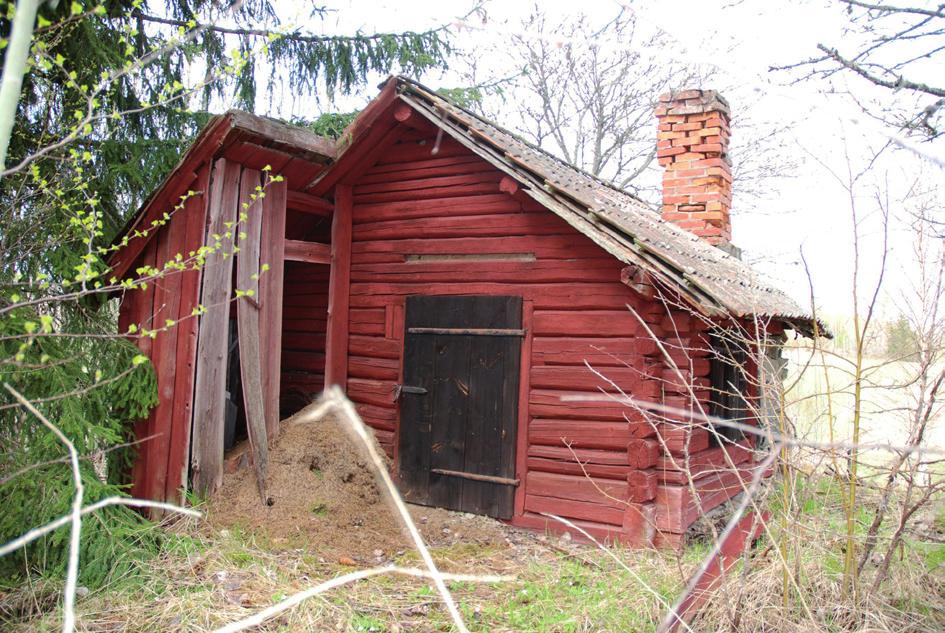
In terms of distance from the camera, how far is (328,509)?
658 cm

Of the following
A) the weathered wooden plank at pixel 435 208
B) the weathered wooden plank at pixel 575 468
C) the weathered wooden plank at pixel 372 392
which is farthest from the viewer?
the weathered wooden plank at pixel 372 392

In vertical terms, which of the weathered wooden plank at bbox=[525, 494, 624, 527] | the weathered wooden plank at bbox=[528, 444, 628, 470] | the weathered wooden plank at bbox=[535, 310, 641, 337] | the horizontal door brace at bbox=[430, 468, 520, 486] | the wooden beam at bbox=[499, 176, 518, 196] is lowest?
the weathered wooden plank at bbox=[525, 494, 624, 527]

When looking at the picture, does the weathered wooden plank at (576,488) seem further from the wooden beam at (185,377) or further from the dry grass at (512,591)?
the wooden beam at (185,377)

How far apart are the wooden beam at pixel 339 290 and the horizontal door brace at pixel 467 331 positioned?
91cm

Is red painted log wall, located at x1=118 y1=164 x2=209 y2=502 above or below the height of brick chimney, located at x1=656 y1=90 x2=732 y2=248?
below

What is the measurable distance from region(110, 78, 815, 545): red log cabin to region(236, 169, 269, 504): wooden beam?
0.02 m

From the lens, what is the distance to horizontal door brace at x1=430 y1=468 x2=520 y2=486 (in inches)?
267

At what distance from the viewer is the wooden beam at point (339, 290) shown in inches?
309

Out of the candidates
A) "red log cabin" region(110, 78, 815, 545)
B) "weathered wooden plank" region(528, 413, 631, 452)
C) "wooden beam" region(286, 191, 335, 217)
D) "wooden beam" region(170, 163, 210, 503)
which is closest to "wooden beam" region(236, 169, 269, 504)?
"red log cabin" region(110, 78, 815, 545)

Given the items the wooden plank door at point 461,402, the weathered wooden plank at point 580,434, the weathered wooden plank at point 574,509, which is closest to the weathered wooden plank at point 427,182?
the wooden plank door at point 461,402

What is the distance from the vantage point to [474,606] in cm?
498

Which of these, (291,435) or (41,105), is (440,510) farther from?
(41,105)

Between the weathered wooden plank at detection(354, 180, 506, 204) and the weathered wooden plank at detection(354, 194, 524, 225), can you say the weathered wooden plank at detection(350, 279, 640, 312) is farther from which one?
the weathered wooden plank at detection(354, 180, 506, 204)

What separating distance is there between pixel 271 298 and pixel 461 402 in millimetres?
2124
